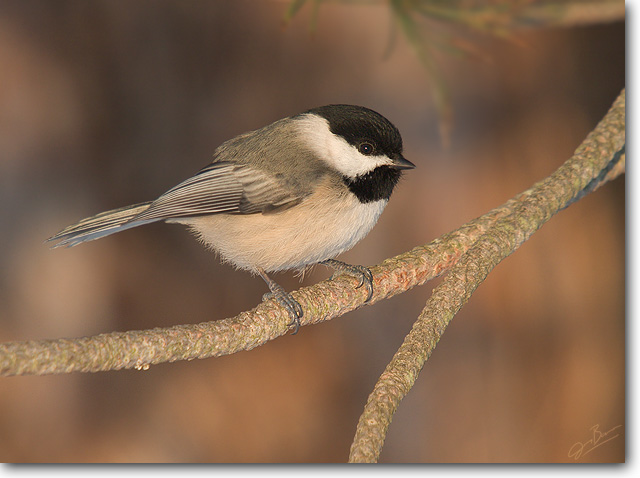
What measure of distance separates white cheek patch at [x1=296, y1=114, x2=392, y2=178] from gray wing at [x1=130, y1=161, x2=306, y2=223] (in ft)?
0.40

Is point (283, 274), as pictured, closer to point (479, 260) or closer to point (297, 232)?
point (297, 232)

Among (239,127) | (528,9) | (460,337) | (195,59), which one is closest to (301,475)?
(460,337)

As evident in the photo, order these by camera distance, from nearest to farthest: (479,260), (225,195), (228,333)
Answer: (228,333)
(479,260)
(225,195)

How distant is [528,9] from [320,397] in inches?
55.6

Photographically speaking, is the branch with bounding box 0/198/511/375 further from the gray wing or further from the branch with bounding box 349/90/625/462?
the gray wing

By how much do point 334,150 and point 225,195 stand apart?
1.03 feet

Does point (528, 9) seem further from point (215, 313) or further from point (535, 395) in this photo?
point (215, 313)

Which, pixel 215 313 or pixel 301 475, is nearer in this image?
pixel 301 475

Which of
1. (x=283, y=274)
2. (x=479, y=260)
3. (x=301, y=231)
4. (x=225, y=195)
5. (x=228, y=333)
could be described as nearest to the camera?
(x=228, y=333)

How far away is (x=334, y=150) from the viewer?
5.03 feet

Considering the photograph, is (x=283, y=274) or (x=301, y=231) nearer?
(x=301, y=231)

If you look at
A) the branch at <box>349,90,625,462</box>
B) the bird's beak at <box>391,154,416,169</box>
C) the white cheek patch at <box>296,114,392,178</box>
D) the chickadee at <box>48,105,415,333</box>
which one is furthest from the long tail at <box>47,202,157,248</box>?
the branch at <box>349,90,625,462</box>

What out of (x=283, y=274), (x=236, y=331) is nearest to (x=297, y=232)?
(x=236, y=331)

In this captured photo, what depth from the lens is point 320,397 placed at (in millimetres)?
2086
